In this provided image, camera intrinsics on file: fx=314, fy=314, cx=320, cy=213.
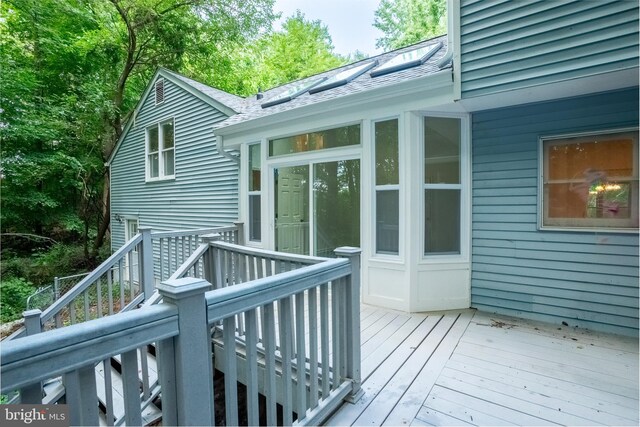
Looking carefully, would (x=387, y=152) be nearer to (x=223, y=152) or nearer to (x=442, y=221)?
(x=442, y=221)

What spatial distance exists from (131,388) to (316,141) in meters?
4.01

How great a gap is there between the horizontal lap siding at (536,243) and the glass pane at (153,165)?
26.9 feet

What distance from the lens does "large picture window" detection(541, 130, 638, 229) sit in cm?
319

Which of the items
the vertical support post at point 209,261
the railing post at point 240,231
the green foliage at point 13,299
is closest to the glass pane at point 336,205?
the railing post at point 240,231

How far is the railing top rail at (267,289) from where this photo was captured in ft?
4.32

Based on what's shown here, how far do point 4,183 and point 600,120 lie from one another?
13.9 metres

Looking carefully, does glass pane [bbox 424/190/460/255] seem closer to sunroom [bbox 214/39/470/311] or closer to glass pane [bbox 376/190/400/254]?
sunroom [bbox 214/39/470/311]

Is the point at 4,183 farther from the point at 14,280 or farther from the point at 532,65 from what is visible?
the point at 532,65

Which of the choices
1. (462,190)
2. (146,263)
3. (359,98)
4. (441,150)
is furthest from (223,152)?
(462,190)

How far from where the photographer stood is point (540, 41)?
2.94m

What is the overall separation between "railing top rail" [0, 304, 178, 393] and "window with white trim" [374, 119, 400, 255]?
320cm

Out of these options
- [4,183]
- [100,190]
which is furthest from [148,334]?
[100,190]

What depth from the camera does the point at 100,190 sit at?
1180 centimetres

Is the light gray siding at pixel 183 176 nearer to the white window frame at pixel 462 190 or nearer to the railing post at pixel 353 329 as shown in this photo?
the white window frame at pixel 462 190
